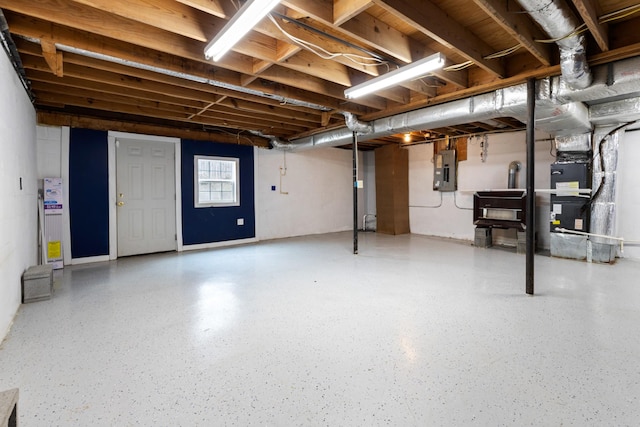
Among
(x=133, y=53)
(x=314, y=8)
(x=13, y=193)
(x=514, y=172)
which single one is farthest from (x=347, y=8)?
(x=514, y=172)

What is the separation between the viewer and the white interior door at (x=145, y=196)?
5219 mm

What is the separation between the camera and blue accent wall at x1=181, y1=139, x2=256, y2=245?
232 inches

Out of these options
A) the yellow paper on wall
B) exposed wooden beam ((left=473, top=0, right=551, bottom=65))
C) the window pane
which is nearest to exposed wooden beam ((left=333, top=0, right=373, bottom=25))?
exposed wooden beam ((left=473, top=0, right=551, bottom=65))

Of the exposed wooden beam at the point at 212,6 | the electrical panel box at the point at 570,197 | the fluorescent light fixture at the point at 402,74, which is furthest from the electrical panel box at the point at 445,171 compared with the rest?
the exposed wooden beam at the point at 212,6

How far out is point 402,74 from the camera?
3010 millimetres

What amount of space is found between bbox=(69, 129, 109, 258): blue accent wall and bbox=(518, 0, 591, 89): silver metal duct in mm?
5677

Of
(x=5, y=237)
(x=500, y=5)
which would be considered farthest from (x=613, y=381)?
(x=5, y=237)

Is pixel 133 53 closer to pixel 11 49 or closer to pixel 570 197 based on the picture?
pixel 11 49

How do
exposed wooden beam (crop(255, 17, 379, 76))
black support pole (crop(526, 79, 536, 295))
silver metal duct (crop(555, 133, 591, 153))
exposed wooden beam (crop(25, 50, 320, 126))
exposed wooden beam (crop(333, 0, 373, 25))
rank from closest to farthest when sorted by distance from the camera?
exposed wooden beam (crop(333, 0, 373, 25)), exposed wooden beam (crop(255, 17, 379, 76)), exposed wooden beam (crop(25, 50, 320, 126)), black support pole (crop(526, 79, 536, 295)), silver metal duct (crop(555, 133, 591, 153))

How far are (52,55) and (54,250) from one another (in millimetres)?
2928

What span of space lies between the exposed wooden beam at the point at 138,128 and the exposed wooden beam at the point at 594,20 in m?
5.51

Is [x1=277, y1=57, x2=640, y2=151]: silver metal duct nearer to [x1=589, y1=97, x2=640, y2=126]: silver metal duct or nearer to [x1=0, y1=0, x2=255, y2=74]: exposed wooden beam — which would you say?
[x1=589, y1=97, x2=640, y2=126]: silver metal duct

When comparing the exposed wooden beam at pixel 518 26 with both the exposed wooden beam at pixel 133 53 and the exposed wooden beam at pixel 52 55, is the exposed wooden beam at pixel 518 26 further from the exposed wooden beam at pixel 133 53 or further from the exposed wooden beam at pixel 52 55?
the exposed wooden beam at pixel 52 55

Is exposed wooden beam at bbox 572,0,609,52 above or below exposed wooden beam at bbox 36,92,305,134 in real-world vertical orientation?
below
